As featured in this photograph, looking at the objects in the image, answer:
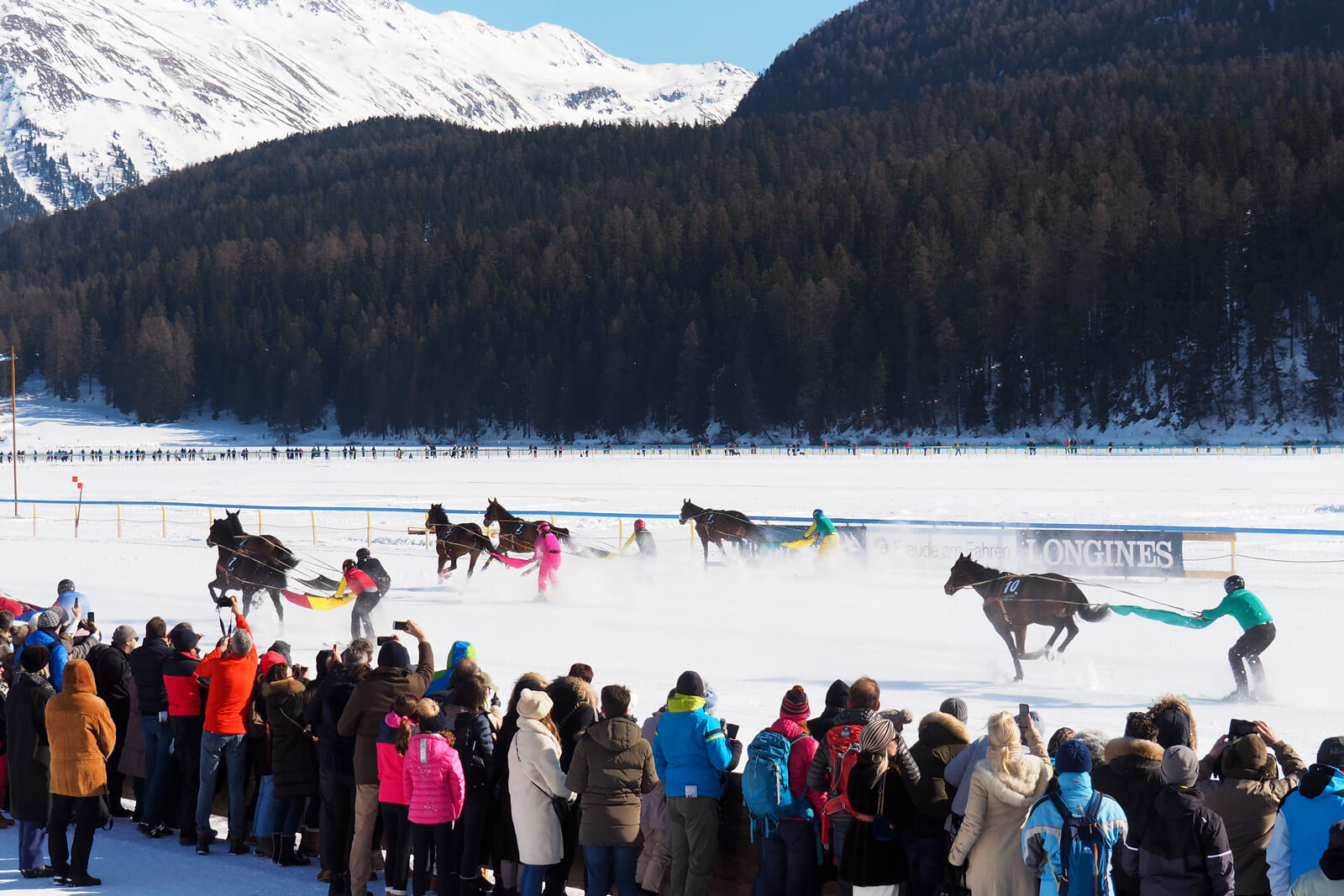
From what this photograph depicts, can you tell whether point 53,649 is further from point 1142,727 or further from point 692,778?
point 1142,727

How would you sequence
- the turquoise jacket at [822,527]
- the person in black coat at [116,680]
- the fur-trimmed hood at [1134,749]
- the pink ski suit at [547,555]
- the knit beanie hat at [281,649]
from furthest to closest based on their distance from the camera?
the turquoise jacket at [822,527] < the pink ski suit at [547,555] < the person in black coat at [116,680] < the knit beanie hat at [281,649] < the fur-trimmed hood at [1134,749]

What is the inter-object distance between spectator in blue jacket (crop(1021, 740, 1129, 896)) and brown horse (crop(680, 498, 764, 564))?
55.9 feet

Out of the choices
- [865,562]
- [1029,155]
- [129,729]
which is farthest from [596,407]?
[129,729]

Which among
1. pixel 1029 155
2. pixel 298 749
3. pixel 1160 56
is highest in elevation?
pixel 1160 56

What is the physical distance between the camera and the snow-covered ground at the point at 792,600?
40.1ft

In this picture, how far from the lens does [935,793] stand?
5652 millimetres

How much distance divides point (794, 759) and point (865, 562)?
50.8 ft

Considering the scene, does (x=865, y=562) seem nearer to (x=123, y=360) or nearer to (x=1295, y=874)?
(x=1295, y=874)

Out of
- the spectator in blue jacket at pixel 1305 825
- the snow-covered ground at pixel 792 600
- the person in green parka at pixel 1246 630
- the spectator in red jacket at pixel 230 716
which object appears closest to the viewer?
the spectator in blue jacket at pixel 1305 825

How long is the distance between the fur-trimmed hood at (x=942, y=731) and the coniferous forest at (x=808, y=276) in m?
80.0

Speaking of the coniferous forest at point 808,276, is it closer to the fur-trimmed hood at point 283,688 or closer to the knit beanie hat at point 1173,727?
the knit beanie hat at point 1173,727

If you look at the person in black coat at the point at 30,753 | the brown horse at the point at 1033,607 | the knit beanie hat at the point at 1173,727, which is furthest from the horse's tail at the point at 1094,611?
the person in black coat at the point at 30,753

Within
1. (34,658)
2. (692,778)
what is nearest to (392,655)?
(692,778)

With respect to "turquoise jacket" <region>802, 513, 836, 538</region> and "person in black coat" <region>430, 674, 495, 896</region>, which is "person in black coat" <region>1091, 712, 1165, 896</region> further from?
"turquoise jacket" <region>802, 513, 836, 538</region>
